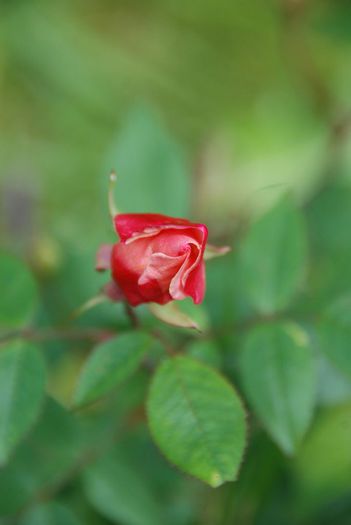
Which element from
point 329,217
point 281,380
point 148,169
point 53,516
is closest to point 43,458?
point 53,516

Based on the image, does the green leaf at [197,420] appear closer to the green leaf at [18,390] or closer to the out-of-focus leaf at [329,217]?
the green leaf at [18,390]

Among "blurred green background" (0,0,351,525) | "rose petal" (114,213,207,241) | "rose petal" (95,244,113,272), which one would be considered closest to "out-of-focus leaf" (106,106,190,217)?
"blurred green background" (0,0,351,525)

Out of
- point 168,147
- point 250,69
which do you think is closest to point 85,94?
point 250,69

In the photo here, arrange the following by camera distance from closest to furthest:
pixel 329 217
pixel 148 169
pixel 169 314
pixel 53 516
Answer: pixel 169 314 → pixel 53 516 → pixel 148 169 → pixel 329 217

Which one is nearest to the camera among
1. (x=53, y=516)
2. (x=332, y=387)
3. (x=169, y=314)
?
(x=169, y=314)

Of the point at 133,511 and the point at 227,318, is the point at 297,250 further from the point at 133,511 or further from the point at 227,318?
the point at 133,511

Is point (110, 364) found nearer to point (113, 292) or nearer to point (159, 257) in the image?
point (113, 292)

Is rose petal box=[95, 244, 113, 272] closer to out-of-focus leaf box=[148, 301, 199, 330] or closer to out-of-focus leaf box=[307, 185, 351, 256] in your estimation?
out-of-focus leaf box=[148, 301, 199, 330]
